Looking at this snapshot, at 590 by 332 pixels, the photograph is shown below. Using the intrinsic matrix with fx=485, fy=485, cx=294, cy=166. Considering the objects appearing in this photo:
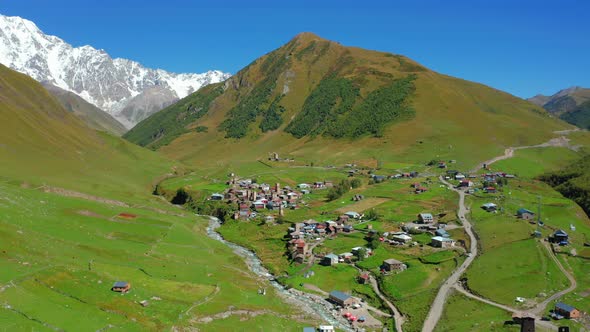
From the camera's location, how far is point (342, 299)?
277 ft

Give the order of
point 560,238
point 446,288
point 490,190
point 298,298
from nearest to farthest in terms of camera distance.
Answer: point 446,288 < point 298,298 < point 560,238 < point 490,190

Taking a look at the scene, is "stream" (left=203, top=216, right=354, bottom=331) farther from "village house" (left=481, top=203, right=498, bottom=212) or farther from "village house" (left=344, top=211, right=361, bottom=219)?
"village house" (left=481, top=203, right=498, bottom=212)

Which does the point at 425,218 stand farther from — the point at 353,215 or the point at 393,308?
the point at 393,308

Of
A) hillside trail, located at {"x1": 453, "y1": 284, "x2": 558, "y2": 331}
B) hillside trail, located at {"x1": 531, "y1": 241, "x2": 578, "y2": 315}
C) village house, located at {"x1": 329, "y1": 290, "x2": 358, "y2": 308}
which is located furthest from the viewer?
village house, located at {"x1": 329, "y1": 290, "x2": 358, "y2": 308}

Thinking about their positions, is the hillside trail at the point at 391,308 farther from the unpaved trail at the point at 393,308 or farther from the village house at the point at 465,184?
the village house at the point at 465,184

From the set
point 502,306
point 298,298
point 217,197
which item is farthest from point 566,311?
point 217,197

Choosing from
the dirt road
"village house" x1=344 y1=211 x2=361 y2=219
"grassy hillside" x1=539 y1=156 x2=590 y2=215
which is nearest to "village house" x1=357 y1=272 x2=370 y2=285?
the dirt road

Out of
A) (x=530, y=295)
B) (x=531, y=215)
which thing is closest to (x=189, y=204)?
(x=531, y=215)

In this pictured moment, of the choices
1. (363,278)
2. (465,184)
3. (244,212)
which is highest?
(465,184)

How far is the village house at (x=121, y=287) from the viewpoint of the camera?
72.4 m

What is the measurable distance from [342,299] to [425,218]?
2132 inches

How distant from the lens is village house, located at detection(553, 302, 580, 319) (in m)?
70.6

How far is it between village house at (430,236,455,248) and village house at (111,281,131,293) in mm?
67028

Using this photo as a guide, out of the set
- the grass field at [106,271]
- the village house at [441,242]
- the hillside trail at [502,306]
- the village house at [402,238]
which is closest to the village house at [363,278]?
the hillside trail at [502,306]
